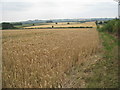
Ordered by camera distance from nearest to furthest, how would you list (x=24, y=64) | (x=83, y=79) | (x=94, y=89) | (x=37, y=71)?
(x=94, y=89), (x=83, y=79), (x=37, y=71), (x=24, y=64)

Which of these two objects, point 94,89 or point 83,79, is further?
point 83,79

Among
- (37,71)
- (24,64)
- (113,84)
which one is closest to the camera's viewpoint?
(113,84)

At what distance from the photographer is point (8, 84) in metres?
3.87

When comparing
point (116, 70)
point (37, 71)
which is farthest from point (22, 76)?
point (116, 70)

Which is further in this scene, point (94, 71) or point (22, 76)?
point (94, 71)

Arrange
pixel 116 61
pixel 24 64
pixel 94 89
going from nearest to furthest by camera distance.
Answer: pixel 94 89 < pixel 24 64 < pixel 116 61

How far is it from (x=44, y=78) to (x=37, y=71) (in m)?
0.71

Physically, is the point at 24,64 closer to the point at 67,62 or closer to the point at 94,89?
the point at 67,62

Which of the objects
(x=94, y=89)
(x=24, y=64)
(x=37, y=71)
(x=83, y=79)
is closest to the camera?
(x=94, y=89)

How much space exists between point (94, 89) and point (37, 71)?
1.92m

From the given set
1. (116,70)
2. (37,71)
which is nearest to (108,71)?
(116,70)

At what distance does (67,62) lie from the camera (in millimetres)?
5465

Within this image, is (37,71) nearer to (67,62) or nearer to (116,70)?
(67,62)

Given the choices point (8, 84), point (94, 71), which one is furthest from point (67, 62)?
point (8, 84)
